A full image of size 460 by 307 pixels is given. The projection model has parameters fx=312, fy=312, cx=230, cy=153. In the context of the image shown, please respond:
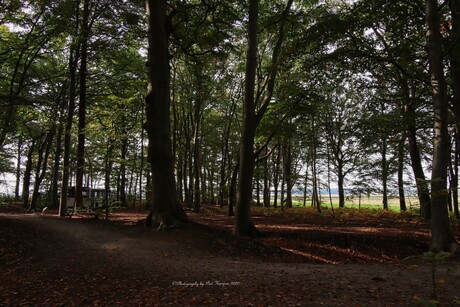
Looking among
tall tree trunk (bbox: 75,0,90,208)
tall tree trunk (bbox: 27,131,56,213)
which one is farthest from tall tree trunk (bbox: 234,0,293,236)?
tall tree trunk (bbox: 27,131,56,213)

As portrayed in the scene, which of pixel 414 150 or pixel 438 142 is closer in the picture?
pixel 438 142

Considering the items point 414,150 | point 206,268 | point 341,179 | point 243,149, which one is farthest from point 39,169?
point 414,150

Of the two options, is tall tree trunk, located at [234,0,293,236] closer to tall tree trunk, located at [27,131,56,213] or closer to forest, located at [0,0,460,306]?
forest, located at [0,0,460,306]

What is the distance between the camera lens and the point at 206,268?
266 inches

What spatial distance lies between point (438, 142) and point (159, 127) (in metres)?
Answer: 8.19

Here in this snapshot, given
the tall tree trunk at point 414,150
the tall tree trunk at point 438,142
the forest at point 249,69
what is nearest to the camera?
the tall tree trunk at point 438,142

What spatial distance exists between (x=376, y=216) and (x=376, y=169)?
7789 mm

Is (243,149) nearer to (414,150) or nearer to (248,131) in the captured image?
(248,131)

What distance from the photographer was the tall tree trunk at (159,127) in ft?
34.3

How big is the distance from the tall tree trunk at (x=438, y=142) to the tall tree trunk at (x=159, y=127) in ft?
24.1

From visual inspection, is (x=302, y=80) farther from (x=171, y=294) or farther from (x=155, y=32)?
(x=171, y=294)

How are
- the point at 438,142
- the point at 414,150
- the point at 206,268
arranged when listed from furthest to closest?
the point at 414,150 < the point at 438,142 < the point at 206,268

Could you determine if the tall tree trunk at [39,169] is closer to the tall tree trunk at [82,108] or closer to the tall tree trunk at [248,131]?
the tall tree trunk at [82,108]

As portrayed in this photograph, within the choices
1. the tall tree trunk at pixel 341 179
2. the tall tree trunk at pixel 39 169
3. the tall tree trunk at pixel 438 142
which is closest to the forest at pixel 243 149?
the tall tree trunk at pixel 438 142
